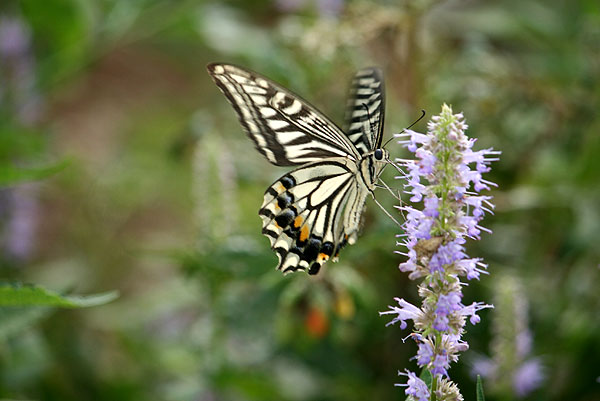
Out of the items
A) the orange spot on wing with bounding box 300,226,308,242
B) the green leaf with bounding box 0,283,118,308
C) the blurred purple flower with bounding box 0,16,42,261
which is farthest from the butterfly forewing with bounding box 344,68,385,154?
the blurred purple flower with bounding box 0,16,42,261

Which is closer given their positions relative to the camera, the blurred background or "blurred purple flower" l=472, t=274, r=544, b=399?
"blurred purple flower" l=472, t=274, r=544, b=399

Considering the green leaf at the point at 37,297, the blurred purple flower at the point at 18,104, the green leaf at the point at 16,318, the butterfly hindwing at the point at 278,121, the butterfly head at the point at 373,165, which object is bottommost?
the green leaf at the point at 37,297

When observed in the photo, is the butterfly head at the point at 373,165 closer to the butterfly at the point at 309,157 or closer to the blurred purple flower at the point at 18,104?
the butterfly at the point at 309,157

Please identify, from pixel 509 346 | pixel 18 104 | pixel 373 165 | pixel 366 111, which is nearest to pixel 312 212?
pixel 373 165

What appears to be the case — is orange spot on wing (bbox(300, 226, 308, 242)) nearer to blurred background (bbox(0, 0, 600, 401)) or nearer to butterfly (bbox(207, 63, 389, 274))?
butterfly (bbox(207, 63, 389, 274))

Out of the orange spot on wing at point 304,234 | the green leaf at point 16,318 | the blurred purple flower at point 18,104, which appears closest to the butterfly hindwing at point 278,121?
the orange spot on wing at point 304,234

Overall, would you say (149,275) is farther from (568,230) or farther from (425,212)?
(425,212)

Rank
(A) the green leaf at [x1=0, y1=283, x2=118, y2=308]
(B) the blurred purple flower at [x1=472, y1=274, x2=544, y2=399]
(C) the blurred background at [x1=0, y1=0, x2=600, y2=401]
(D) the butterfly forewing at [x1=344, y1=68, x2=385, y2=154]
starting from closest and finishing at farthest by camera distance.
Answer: (A) the green leaf at [x1=0, y1=283, x2=118, y2=308]
(D) the butterfly forewing at [x1=344, y1=68, x2=385, y2=154]
(B) the blurred purple flower at [x1=472, y1=274, x2=544, y2=399]
(C) the blurred background at [x1=0, y1=0, x2=600, y2=401]
